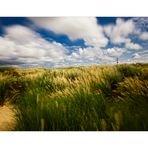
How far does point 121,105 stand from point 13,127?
988 millimetres

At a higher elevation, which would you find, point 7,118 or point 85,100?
point 85,100

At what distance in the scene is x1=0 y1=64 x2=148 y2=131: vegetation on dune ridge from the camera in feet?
6.61

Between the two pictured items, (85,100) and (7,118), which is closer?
(85,100)

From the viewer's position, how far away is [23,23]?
2.70 m

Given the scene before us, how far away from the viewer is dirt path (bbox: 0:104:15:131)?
2279 millimetres

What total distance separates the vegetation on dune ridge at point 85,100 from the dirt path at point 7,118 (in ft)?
0.36

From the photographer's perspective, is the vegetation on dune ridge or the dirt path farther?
the dirt path

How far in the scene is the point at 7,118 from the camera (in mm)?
2506

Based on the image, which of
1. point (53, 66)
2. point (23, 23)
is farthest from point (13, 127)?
point (23, 23)

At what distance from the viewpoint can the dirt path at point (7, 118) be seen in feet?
7.48

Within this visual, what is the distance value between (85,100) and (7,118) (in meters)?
0.85

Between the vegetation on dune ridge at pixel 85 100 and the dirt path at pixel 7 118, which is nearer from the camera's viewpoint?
the vegetation on dune ridge at pixel 85 100

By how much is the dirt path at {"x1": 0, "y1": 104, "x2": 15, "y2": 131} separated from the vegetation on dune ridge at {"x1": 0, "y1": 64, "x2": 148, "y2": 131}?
0.11m

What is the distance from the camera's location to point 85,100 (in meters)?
2.25
